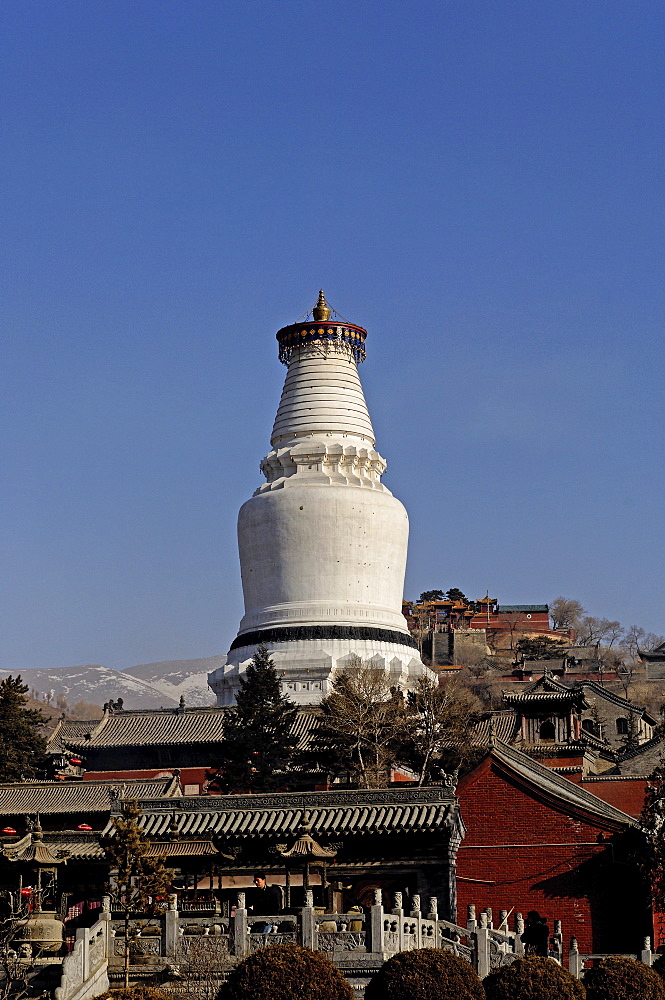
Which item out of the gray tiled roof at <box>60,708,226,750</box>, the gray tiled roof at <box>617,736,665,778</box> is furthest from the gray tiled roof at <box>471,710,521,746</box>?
the gray tiled roof at <box>60,708,226,750</box>

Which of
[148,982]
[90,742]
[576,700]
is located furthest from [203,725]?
[148,982]

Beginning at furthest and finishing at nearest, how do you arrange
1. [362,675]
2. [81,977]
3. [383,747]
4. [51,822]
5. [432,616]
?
1. [432,616]
2. [362,675]
3. [383,747]
4. [51,822]
5. [81,977]

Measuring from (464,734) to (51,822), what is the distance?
12004 mm

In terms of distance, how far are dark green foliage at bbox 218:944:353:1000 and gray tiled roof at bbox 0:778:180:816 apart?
18.1 metres

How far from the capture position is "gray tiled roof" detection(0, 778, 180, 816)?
3841cm

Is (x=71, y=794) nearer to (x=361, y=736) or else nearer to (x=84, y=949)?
(x=361, y=736)

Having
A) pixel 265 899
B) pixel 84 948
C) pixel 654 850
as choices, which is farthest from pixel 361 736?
pixel 84 948

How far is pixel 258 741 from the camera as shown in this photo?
4028 cm

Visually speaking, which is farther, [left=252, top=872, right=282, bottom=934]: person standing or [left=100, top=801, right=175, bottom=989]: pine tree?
[left=252, top=872, right=282, bottom=934]: person standing

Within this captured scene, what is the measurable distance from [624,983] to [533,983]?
55.3 inches

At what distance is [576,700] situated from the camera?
4853 centimetres

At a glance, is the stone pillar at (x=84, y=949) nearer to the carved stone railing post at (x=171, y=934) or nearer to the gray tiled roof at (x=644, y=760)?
the carved stone railing post at (x=171, y=934)

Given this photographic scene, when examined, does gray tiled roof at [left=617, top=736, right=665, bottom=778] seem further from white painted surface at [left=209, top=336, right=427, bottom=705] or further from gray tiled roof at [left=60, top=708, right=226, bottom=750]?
gray tiled roof at [left=60, top=708, right=226, bottom=750]

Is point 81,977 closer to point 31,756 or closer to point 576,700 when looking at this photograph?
point 31,756
